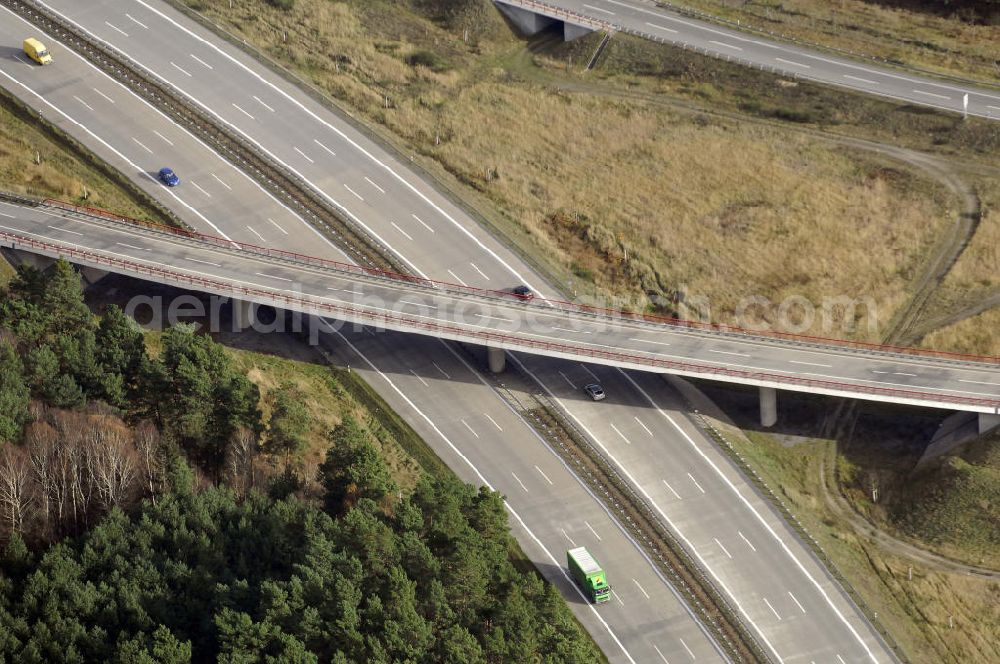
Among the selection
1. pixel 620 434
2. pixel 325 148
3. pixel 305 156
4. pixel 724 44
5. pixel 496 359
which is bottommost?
pixel 620 434

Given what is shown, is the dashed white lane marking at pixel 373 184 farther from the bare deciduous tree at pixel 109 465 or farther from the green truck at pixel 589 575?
the bare deciduous tree at pixel 109 465

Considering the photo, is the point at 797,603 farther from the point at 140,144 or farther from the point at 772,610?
the point at 140,144

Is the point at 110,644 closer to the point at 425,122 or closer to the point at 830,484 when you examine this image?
the point at 830,484

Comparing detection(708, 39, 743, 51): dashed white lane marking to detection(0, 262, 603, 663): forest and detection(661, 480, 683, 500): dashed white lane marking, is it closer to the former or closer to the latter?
detection(661, 480, 683, 500): dashed white lane marking

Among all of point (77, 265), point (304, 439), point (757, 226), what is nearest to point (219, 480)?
point (304, 439)

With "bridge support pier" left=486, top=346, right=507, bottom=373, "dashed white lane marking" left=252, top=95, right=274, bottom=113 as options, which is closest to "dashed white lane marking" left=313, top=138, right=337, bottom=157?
"dashed white lane marking" left=252, top=95, right=274, bottom=113

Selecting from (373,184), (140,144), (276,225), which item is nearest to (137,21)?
(140,144)

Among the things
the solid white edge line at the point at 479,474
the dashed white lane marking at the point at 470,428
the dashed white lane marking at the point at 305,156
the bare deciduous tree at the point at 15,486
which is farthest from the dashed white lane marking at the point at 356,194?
the bare deciduous tree at the point at 15,486

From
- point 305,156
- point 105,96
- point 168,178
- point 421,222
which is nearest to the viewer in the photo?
point 421,222
